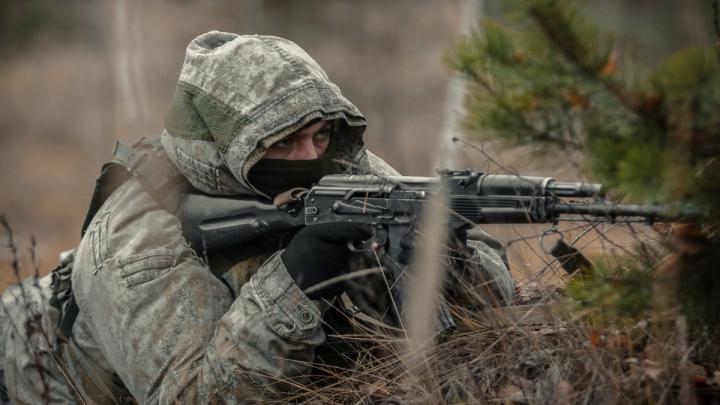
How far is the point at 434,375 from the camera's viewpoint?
2.93 metres

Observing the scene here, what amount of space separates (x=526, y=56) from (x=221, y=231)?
5.57 feet

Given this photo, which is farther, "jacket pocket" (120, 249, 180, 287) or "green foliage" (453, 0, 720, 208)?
"jacket pocket" (120, 249, 180, 287)

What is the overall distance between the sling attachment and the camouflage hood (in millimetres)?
63

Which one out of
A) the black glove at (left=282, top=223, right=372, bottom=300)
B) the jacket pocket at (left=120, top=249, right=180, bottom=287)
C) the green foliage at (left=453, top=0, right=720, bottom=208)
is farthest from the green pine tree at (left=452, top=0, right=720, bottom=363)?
the jacket pocket at (left=120, top=249, right=180, bottom=287)

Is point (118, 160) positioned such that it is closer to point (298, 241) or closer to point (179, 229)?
point (179, 229)

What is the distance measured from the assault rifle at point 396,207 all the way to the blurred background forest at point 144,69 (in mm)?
8897

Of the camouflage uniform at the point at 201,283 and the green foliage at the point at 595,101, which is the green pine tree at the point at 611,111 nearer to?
the green foliage at the point at 595,101

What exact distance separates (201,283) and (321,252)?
1.83 ft

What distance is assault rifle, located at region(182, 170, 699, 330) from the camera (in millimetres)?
2691

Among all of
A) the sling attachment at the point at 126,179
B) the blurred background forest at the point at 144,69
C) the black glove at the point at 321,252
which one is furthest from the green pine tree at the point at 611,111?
the blurred background forest at the point at 144,69

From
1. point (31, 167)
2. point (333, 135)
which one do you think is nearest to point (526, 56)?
point (333, 135)

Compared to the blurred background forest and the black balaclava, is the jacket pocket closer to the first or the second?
the black balaclava

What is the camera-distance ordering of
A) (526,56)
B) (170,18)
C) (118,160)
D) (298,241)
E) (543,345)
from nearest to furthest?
(526,56) → (543,345) → (298,241) → (118,160) → (170,18)

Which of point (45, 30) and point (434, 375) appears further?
point (45, 30)
